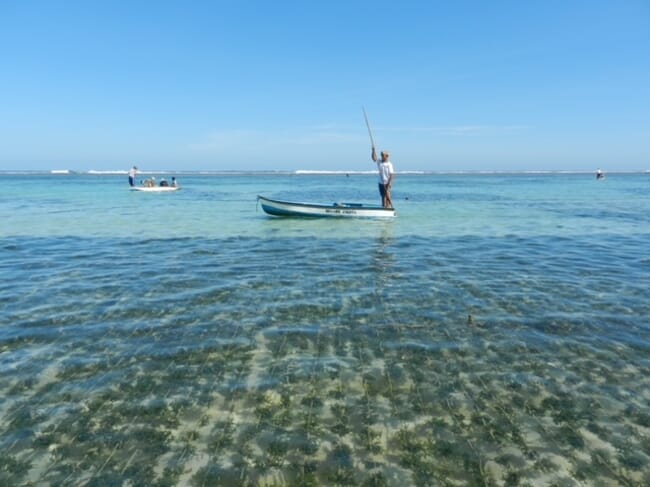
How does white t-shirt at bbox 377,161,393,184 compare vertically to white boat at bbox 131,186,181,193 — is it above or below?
above

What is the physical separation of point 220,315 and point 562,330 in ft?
22.1

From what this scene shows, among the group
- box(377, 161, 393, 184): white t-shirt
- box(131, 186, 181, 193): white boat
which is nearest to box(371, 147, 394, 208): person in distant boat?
box(377, 161, 393, 184): white t-shirt

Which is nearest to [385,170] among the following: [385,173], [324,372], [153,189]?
[385,173]

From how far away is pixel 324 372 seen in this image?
22.1ft

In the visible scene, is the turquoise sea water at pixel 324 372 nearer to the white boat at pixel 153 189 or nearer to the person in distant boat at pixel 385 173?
the person in distant boat at pixel 385 173

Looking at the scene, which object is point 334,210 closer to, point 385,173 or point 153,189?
point 385,173

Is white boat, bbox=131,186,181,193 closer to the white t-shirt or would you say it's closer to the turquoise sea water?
the white t-shirt

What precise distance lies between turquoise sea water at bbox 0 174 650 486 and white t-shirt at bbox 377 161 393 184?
11.0 m

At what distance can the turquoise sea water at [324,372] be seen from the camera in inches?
186

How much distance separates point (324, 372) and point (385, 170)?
18931 millimetres

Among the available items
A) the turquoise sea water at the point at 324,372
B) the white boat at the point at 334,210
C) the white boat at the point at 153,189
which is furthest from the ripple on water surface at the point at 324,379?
the white boat at the point at 153,189

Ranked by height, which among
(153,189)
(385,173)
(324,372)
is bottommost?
(153,189)

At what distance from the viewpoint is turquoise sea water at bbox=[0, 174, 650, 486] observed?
4715mm

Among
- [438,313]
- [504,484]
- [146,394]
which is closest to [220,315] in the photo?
[146,394]
